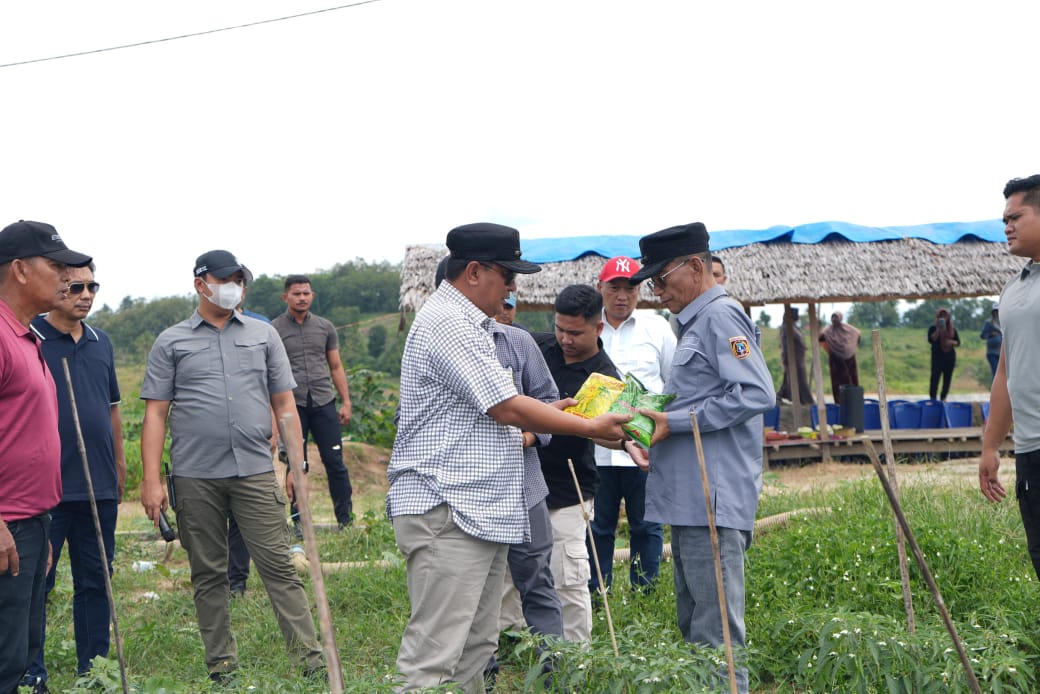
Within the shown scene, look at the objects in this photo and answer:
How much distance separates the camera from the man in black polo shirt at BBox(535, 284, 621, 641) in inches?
161

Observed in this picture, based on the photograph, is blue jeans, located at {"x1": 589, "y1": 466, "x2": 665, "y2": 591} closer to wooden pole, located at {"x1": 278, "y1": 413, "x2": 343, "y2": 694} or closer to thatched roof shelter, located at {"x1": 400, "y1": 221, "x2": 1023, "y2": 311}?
wooden pole, located at {"x1": 278, "y1": 413, "x2": 343, "y2": 694}

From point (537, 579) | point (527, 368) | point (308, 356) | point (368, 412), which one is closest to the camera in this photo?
point (537, 579)

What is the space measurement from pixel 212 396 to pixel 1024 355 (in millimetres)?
3433

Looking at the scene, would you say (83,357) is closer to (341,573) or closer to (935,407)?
(341,573)

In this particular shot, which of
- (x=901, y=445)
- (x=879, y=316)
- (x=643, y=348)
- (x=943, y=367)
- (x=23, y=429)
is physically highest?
(x=23, y=429)

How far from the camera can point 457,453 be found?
2.96 meters

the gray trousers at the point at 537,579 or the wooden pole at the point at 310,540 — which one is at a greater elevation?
the wooden pole at the point at 310,540

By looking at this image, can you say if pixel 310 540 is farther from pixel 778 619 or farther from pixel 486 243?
pixel 778 619

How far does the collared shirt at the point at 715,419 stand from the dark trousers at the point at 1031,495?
1020mm

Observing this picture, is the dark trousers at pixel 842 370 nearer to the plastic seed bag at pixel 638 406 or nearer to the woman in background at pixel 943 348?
the woman in background at pixel 943 348

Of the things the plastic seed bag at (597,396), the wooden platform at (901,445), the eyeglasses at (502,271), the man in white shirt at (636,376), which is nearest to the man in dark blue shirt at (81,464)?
the eyeglasses at (502,271)

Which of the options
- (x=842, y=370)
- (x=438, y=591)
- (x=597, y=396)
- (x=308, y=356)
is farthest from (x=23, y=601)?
(x=842, y=370)

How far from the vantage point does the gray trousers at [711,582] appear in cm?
319

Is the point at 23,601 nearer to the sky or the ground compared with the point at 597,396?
nearer to the ground
